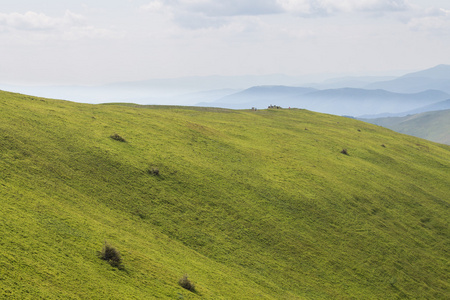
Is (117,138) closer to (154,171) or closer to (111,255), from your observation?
(154,171)

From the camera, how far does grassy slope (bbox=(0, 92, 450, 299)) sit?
22375mm

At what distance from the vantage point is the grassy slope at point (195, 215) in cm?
2238

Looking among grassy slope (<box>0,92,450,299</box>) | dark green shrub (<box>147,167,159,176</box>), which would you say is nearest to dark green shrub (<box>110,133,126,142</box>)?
grassy slope (<box>0,92,450,299</box>)

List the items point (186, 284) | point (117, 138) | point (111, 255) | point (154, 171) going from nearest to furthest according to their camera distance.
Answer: point (111, 255), point (186, 284), point (154, 171), point (117, 138)

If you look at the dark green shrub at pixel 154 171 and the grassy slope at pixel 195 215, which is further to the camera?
the dark green shrub at pixel 154 171

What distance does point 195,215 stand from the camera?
36312 mm

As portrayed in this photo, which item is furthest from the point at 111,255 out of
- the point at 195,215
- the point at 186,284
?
the point at 195,215

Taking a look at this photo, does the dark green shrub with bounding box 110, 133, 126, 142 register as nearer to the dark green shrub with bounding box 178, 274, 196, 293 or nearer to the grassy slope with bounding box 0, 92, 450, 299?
the grassy slope with bounding box 0, 92, 450, 299

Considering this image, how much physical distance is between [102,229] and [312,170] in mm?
37157

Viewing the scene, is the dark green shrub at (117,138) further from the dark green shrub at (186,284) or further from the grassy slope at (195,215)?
the dark green shrub at (186,284)

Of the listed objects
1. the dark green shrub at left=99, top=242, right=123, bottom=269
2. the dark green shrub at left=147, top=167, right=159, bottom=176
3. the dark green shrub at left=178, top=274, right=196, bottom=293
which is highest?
the dark green shrub at left=147, top=167, right=159, bottom=176

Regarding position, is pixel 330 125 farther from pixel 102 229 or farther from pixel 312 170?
pixel 102 229

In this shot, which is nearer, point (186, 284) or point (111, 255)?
point (111, 255)

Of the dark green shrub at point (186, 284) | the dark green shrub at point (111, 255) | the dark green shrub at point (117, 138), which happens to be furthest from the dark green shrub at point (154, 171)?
the dark green shrub at point (186, 284)
